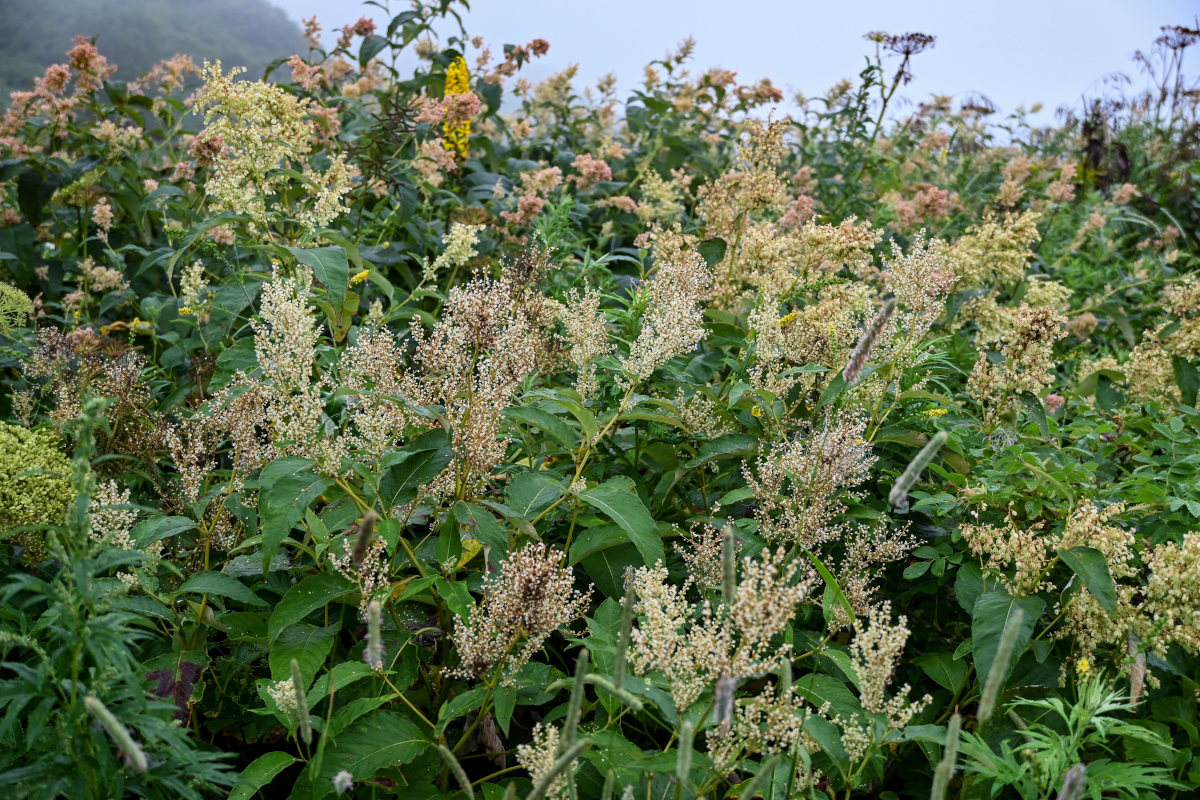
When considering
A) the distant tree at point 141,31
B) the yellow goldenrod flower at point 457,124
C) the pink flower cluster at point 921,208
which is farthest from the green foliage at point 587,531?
the distant tree at point 141,31

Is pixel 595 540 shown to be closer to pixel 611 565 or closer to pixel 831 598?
pixel 611 565

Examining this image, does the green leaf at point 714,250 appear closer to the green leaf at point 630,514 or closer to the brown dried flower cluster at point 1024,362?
the brown dried flower cluster at point 1024,362

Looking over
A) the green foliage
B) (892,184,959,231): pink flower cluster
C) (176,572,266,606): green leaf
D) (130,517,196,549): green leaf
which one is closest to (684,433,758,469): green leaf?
the green foliage

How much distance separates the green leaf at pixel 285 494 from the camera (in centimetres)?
188

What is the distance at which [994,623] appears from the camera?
85.9 inches

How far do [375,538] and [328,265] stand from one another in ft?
3.54

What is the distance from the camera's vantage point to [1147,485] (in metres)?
2.66

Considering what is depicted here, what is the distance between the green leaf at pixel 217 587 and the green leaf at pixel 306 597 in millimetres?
92

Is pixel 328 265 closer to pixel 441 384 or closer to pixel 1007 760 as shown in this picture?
pixel 441 384

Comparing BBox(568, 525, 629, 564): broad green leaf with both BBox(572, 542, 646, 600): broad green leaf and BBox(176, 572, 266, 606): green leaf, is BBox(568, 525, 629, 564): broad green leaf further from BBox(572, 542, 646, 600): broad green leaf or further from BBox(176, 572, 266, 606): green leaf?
BBox(176, 572, 266, 606): green leaf

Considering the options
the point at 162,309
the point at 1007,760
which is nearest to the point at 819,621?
the point at 1007,760

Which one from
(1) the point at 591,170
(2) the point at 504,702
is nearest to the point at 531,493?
(2) the point at 504,702

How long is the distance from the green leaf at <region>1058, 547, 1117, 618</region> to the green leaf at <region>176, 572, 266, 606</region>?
2.02 m

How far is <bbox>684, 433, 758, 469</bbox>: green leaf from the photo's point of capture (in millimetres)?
2635
